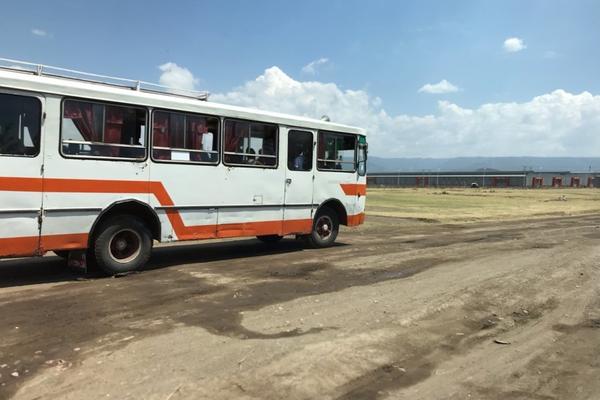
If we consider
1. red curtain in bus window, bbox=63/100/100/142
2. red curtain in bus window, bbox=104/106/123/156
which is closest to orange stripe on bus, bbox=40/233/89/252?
red curtain in bus window, bbox=104/106/123/156

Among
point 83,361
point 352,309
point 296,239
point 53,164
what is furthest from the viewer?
point 296,239

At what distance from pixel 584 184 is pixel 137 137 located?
12155 centimetres

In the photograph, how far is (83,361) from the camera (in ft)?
16.9

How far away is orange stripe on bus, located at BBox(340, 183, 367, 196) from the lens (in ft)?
45.2

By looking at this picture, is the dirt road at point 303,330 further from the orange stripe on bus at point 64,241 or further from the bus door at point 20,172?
the bus door at point 20,172

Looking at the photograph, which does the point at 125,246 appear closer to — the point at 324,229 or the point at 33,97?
the point at 33,97

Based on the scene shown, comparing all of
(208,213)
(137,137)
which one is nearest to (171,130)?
(137,137)

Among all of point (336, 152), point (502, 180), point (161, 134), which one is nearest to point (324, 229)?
point (336, 152)

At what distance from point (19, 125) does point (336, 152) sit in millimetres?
7434

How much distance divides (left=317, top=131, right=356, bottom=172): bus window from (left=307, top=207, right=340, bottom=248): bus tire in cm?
110

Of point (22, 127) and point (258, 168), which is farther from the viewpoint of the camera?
point (258, 168)

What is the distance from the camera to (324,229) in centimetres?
1353

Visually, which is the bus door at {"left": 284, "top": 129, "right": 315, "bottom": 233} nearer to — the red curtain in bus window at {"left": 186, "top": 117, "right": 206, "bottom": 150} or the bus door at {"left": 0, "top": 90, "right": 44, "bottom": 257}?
the red curtain in bus window at {"left": 186, "top": 117, "right": 206, "bottom": 150}

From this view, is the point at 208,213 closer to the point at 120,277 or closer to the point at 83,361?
the point at 120,277
